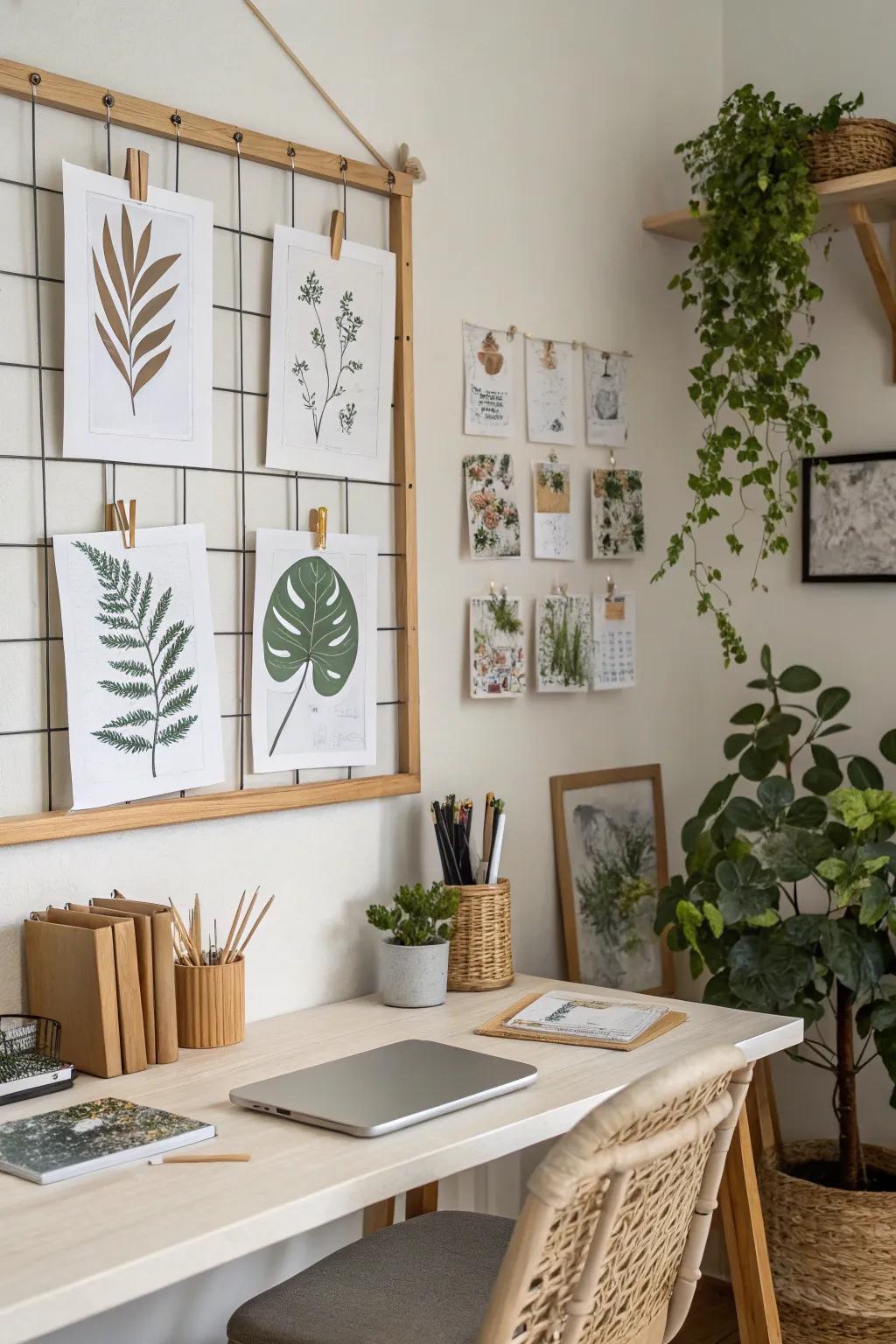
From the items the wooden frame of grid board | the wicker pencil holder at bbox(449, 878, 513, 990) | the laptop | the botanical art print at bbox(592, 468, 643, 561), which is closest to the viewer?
the laptop

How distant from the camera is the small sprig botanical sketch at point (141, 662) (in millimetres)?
1712

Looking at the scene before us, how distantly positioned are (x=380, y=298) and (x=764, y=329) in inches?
27.8

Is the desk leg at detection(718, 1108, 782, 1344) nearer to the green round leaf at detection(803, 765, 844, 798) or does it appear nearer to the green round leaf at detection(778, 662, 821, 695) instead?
the green round leaf at detection(803, 765, 844, 798)

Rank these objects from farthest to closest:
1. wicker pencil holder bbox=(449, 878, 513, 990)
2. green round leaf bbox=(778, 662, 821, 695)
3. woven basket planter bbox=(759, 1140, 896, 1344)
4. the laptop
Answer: green round leaf bbox=(778, 662, 821, 695)
woven basket planter bbox=(759, 1140, 896, 1344)
wicker pencil holder bbox=(449, 878, 513, 990)
the laptop

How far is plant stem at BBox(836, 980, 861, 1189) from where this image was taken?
2.27m

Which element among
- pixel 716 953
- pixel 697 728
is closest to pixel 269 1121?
pixel 716 953

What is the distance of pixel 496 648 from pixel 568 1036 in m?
0.74

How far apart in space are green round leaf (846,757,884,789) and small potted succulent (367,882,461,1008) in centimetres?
77

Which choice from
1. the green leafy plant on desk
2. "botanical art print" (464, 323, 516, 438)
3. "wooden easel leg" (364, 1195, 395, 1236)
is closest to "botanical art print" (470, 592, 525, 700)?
"botanical art print" (464, 323, 516, 438)

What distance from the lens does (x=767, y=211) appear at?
2275 millimetres

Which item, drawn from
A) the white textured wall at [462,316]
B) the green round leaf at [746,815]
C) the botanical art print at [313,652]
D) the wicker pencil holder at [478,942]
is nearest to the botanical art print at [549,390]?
the white textured wall at [462,316]

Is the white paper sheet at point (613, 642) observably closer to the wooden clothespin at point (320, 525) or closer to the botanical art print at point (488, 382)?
the botanical art print at point (488, 382)

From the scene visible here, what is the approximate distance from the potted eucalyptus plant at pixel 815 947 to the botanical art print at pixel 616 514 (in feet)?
1.10

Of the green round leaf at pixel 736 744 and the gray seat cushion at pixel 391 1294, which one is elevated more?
the green round leaf at pixel 736 744
